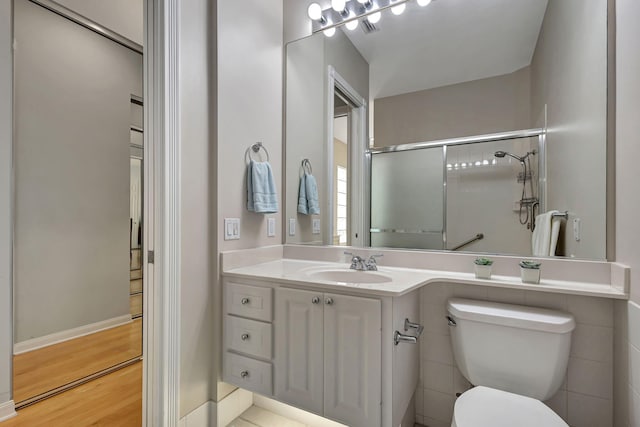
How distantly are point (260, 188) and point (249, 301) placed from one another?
61 centimetres

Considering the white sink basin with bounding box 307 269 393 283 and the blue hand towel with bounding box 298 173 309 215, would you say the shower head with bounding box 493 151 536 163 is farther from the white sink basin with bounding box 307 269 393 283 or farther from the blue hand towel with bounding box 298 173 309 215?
the blue hand towel with bounding box 298 173 309 215

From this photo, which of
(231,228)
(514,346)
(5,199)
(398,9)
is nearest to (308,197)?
(231,228)

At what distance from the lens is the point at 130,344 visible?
2475 millimetres

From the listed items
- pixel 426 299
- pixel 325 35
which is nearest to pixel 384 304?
pixel 426 299

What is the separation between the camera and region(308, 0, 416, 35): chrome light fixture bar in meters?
1.75

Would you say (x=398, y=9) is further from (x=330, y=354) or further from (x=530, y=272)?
(x=330, y=354)

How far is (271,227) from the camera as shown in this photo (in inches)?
75.4

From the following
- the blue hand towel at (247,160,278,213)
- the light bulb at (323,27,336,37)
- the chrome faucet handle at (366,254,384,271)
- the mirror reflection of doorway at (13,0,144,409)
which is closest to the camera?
the chrome faucet handle at (366,254,384,271)

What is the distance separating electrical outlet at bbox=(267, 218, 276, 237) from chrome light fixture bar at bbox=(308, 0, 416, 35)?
1.26 metres

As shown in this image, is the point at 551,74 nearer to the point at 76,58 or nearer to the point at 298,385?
the point at 298,385

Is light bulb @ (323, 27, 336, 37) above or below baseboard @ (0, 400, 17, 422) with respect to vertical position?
above

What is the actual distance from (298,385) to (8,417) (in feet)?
5.09

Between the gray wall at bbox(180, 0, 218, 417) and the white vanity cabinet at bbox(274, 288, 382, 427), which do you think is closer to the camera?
the white vanity cabinet at bbox(274, 288, 382, 427)

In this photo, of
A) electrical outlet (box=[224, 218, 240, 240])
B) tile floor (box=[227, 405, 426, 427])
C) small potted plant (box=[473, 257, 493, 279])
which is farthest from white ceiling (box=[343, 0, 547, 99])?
tile floor (box=[227, 405, 426, 427])
